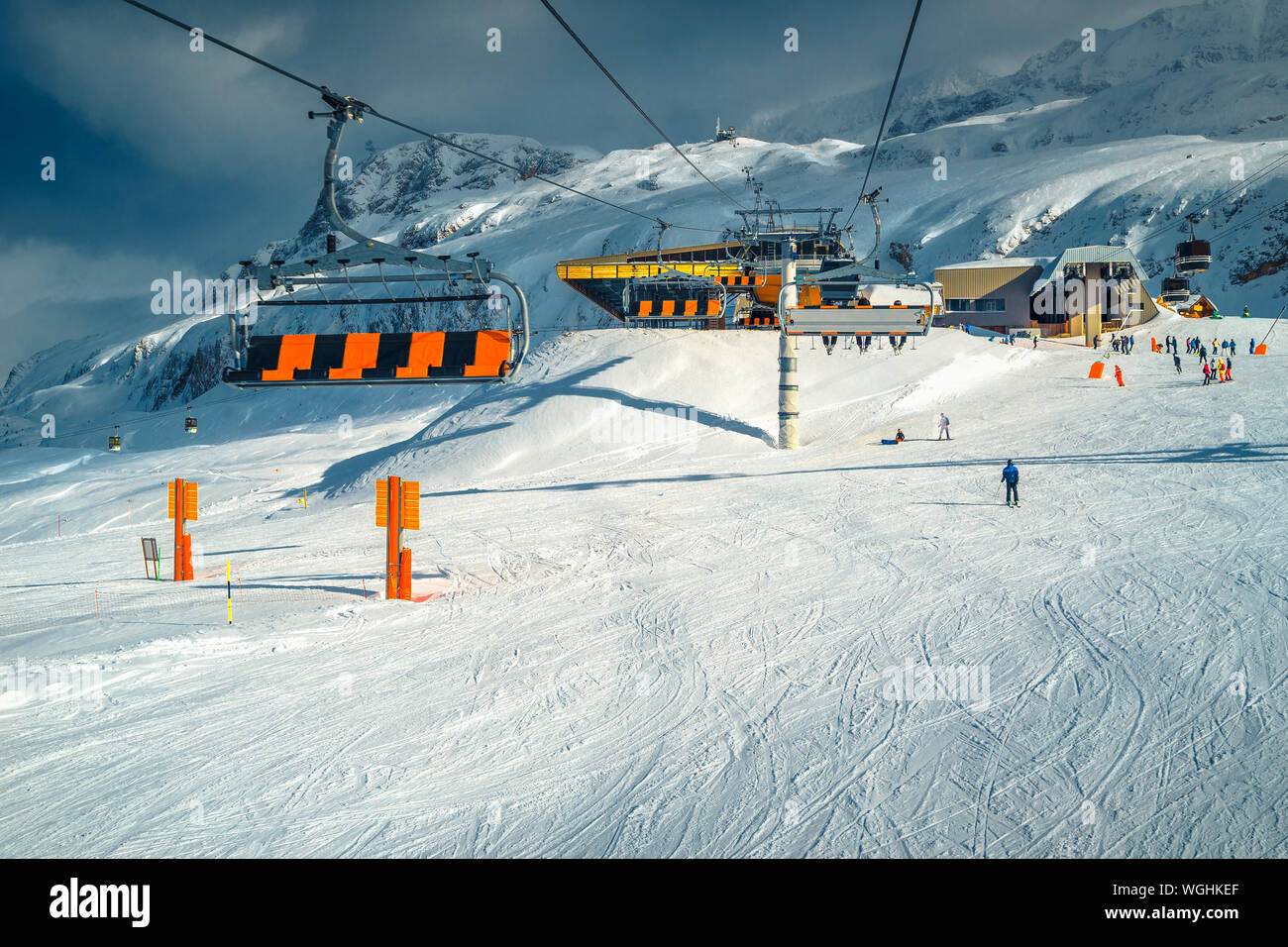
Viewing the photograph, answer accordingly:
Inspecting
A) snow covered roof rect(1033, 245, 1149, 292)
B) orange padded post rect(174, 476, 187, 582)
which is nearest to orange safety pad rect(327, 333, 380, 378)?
orange padded post rect(174, 476, 187, 582)

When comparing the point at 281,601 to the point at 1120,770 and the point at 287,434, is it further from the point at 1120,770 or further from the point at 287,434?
the point at 287,434

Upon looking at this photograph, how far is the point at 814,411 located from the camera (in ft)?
116

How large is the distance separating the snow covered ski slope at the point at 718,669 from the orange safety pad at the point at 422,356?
4.59 meters

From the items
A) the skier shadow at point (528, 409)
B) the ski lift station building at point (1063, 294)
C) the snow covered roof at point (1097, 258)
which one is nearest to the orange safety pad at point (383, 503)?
the skier shadow at point (528, 409)

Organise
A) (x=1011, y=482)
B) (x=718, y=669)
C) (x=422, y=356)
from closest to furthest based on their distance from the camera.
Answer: (x=718, y=669)
(x=422, y=356)
(x=1011, y=482)

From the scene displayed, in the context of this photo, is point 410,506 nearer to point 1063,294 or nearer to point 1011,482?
point 1011,482

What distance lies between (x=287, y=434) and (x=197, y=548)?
31477 millimetres

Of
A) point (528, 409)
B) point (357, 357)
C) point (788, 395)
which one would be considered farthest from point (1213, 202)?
point (357, 357)

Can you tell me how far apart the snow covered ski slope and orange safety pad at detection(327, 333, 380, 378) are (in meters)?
4.57

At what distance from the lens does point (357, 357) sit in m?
13.3

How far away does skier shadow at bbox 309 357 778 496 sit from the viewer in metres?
33.5

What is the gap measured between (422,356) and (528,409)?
21842mm

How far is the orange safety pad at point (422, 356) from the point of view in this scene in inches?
518
